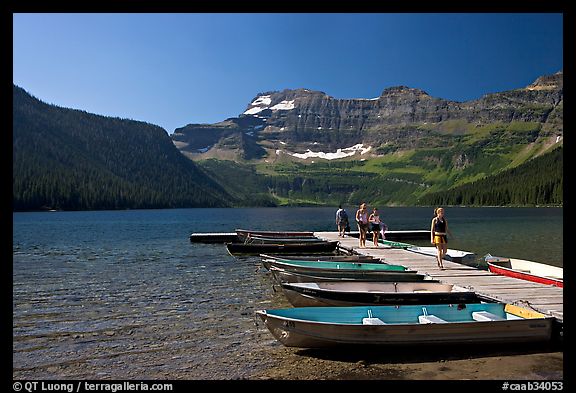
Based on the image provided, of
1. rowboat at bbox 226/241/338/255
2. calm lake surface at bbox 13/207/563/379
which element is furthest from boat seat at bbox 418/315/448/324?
rowboat at bbox 226/241/338/255

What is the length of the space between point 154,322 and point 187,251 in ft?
99.0

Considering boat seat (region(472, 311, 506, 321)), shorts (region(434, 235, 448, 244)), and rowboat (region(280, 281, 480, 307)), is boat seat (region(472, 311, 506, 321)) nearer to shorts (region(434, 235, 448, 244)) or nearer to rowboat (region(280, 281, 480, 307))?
rowboat (region(280, 281, 480, 307))

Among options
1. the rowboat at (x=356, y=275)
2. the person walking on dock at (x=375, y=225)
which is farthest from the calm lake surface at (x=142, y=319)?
the person walking on dock at (x=375, y=225)

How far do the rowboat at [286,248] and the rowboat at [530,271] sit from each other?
14983mm

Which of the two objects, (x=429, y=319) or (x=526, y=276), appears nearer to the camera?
(x=429, y=319)

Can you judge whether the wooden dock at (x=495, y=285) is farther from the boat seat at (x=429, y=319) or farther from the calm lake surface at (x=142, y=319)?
the calm lake surface at (x=142, y=319)

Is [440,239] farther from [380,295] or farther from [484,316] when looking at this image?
[484,316]

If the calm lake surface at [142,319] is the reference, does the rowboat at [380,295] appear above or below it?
above

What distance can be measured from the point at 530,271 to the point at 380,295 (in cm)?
1309

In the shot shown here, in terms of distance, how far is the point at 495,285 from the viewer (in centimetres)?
1989

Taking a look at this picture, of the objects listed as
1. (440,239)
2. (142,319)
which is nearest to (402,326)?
(142,319)

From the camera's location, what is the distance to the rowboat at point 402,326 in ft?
42.9

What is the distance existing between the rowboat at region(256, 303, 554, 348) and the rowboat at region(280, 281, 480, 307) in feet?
8.25
